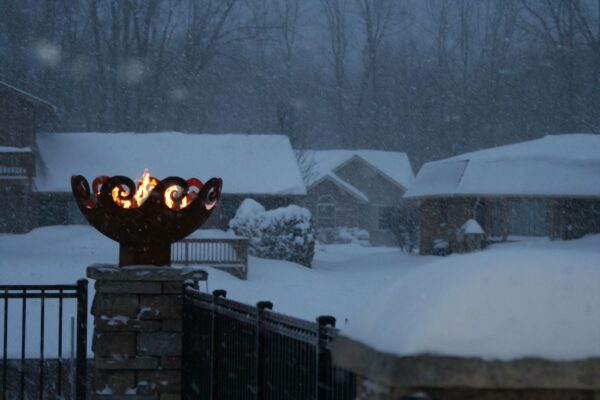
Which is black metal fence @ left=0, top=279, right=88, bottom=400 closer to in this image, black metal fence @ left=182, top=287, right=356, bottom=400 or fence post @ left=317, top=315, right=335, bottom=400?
black metal fence @ left=182, top=287, right=356, bottom=400

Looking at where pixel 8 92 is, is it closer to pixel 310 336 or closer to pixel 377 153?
pixel 377 153

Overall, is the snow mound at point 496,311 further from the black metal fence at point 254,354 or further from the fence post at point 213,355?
the fence post at point 213,355

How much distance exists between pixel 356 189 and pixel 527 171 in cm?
1849

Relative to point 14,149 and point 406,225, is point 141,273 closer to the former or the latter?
point 14,149

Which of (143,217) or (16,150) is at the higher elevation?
(16,150)

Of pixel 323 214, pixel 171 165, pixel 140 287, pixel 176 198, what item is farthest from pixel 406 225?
pixel 140 287

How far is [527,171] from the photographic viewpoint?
33.2 m

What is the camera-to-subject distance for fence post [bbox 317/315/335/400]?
436 centimetres

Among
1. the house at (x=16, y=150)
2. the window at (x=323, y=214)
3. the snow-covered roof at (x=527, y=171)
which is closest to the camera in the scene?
the snow-covered roof at (x=527, y=171)

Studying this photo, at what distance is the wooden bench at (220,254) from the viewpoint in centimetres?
2556

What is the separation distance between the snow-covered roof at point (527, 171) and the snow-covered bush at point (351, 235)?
10916 mm

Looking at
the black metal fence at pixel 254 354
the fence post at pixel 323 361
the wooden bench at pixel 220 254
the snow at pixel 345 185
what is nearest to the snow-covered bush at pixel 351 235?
the snow at pixel 345 185

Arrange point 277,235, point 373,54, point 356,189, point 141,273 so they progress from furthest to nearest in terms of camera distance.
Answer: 1. point 373,54
2. point 356,189
3. point 277,235
4. point 141,273

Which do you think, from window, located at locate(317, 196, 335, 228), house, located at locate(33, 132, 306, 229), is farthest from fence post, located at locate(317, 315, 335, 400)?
window, located at locate(317, 196, 335, 228)
